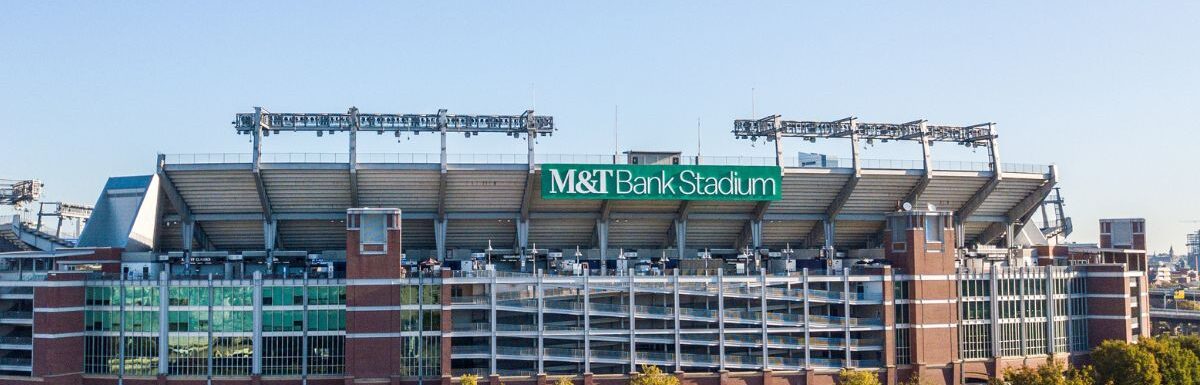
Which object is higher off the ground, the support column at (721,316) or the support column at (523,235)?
the support column at (523,235)

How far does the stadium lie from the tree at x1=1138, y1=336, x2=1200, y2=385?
11.3 metres

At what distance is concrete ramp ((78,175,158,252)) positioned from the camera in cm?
10819

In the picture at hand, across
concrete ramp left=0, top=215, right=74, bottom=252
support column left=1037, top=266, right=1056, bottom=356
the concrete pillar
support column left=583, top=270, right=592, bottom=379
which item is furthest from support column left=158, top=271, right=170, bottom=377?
support column left=1037, top=266, right=1056, bottom=356

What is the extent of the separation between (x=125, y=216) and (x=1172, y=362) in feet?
345

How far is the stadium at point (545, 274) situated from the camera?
10200 cm

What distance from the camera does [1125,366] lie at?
10519 cm

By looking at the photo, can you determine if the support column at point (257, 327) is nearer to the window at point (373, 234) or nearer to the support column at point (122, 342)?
the window at point (373, 234)

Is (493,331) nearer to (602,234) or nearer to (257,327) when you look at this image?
(602,234)

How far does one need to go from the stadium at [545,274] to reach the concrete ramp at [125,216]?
0.28 m

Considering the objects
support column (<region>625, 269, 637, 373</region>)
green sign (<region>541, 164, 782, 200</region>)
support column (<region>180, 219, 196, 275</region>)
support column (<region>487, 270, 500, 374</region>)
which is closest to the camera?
support column (<region>487, 270, 500, 374</region>)

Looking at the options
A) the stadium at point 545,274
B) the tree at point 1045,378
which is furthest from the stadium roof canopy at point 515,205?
the tree at point 1045,378

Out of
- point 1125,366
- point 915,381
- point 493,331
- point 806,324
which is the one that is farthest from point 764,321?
point 1125,366

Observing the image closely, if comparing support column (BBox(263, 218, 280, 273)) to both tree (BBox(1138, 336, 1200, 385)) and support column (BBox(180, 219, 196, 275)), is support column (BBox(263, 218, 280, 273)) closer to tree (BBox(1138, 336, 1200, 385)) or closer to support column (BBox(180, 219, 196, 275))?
support column (BBox(180, 219, 196, 275))

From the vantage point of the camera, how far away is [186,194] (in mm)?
110375
